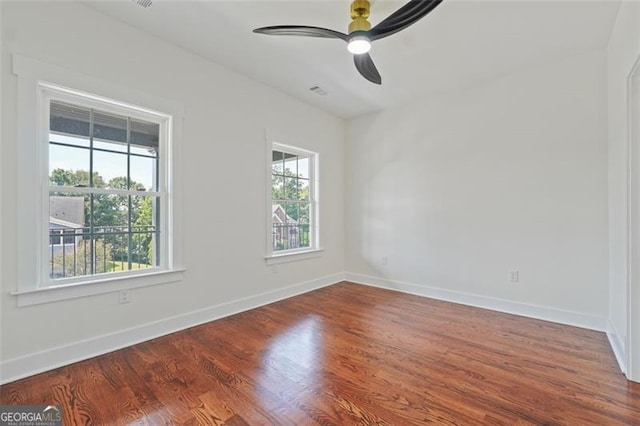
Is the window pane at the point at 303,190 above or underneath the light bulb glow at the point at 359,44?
underneath

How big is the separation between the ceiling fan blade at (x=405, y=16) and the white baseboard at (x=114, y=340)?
3.07m

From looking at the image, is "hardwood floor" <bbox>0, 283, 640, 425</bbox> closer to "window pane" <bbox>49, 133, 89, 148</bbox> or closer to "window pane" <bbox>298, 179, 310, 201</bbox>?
"window pane" <bbox>49, 133, 89, 148</bbox>

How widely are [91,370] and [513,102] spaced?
16.0ft

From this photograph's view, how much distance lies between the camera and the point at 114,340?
2510 mm

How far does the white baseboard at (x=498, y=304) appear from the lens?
302 cm

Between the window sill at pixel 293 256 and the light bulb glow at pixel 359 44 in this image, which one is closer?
the light bulb glow at pixel 359 44

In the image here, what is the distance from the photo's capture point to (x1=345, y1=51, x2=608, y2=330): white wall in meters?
3.03

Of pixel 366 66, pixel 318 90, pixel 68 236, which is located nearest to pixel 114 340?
pixel 68 236

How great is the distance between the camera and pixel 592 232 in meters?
3.00

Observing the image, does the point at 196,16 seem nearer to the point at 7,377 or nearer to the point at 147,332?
the point at 147,332

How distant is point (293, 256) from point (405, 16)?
123 inches

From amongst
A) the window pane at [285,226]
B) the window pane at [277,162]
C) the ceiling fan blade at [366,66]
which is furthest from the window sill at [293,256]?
the ceiling fan blade at [366,66]

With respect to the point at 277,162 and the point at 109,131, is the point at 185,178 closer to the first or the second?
the point at 109,131

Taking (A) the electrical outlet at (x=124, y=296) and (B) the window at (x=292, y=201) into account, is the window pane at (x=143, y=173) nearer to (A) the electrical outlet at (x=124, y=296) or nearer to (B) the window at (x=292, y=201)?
(A) the electrical outlet at (x=124, y=296)
